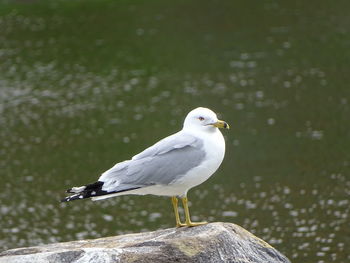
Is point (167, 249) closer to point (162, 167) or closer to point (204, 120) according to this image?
point (162, 167)

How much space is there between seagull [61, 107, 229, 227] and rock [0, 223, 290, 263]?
63 centimetres

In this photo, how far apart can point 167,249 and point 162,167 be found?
108 centimetres

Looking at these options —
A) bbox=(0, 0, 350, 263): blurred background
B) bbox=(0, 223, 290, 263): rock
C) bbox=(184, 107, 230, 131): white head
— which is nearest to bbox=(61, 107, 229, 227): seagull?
bbox=(184, 107, 230, 131): white head

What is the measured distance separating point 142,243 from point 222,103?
699 inches

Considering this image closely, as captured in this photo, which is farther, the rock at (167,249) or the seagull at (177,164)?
the seagull at (177,164)

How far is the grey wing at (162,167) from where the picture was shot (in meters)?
9.55

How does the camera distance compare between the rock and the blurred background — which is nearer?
the rock

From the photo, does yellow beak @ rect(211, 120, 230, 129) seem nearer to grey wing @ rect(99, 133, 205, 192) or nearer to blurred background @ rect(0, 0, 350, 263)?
grey wing @ rect(99, 133, 205, 192)

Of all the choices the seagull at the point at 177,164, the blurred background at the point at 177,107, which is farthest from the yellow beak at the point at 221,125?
the blurred background at the point at 177,107

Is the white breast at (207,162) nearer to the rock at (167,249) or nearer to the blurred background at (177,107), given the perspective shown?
the rock at (167,249)

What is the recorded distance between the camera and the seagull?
9539mm

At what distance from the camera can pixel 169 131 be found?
24219 millimetres

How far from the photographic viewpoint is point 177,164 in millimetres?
9617

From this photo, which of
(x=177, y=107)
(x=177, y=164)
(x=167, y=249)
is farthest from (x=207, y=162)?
(x=177, y=107)
